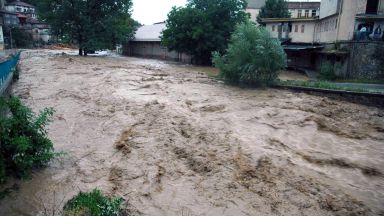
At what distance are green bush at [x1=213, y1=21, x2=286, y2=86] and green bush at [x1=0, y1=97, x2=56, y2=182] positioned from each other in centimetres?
1315

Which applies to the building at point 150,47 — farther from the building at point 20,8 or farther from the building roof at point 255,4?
the building at point 20,8

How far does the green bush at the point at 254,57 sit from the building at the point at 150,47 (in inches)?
639

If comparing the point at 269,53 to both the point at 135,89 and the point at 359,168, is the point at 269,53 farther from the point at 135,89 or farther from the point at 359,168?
the point at 359,168

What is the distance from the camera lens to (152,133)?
10.2 metres

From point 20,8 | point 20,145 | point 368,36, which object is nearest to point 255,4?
point 368,36

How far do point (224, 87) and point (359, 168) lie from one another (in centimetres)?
1145

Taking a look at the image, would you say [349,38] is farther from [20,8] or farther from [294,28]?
[20,8]

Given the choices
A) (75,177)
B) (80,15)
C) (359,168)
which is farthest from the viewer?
(80,15)

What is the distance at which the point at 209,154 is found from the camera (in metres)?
8.67

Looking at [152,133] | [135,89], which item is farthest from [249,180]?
[135,89]

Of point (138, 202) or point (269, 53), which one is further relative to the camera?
point (269, 53)

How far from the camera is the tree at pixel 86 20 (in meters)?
36.8

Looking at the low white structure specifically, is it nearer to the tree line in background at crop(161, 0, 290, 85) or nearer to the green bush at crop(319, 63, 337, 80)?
the tree line in background at crop(161, 0, 290, 85)

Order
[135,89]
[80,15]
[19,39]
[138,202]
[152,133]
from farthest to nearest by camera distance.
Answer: [19,39] → [80,15] → [135,89] → [152,133] → [138,202]
